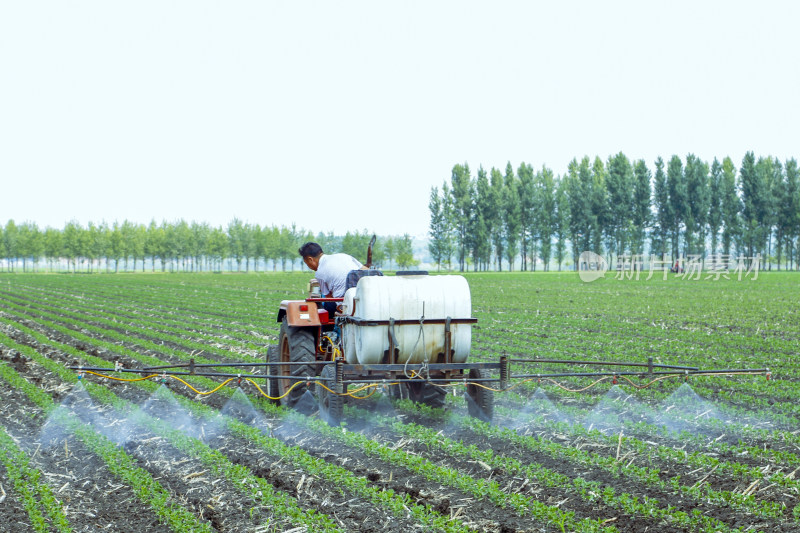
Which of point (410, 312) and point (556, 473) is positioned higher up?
point (410, 312)

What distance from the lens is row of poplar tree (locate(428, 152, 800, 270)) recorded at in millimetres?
Answer: 85188

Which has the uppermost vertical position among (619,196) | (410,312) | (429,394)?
(619,196)

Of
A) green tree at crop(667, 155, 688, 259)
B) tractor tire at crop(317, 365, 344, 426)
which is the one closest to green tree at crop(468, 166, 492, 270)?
green tree at crop(667, 155, 688, 259)

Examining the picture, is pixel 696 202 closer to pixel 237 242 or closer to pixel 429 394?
pixel 237 242

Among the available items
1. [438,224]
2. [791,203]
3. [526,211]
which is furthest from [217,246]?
[791,203]

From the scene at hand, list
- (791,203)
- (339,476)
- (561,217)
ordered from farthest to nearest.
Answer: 1. (561,217)
2. (791,203)
3. (339,476)

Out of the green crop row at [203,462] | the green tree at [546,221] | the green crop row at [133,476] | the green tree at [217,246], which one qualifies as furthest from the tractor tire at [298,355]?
the green tree at [217,246]

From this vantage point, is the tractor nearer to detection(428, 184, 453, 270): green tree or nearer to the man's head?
the man's head

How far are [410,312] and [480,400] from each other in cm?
162

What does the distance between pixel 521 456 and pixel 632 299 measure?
87.0ft

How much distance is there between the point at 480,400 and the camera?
9055 millimetres

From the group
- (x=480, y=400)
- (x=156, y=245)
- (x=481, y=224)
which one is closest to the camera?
(x=480, y=400)

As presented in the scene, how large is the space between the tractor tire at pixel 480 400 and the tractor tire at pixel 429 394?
0.83m

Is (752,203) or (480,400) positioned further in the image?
(752,203)
